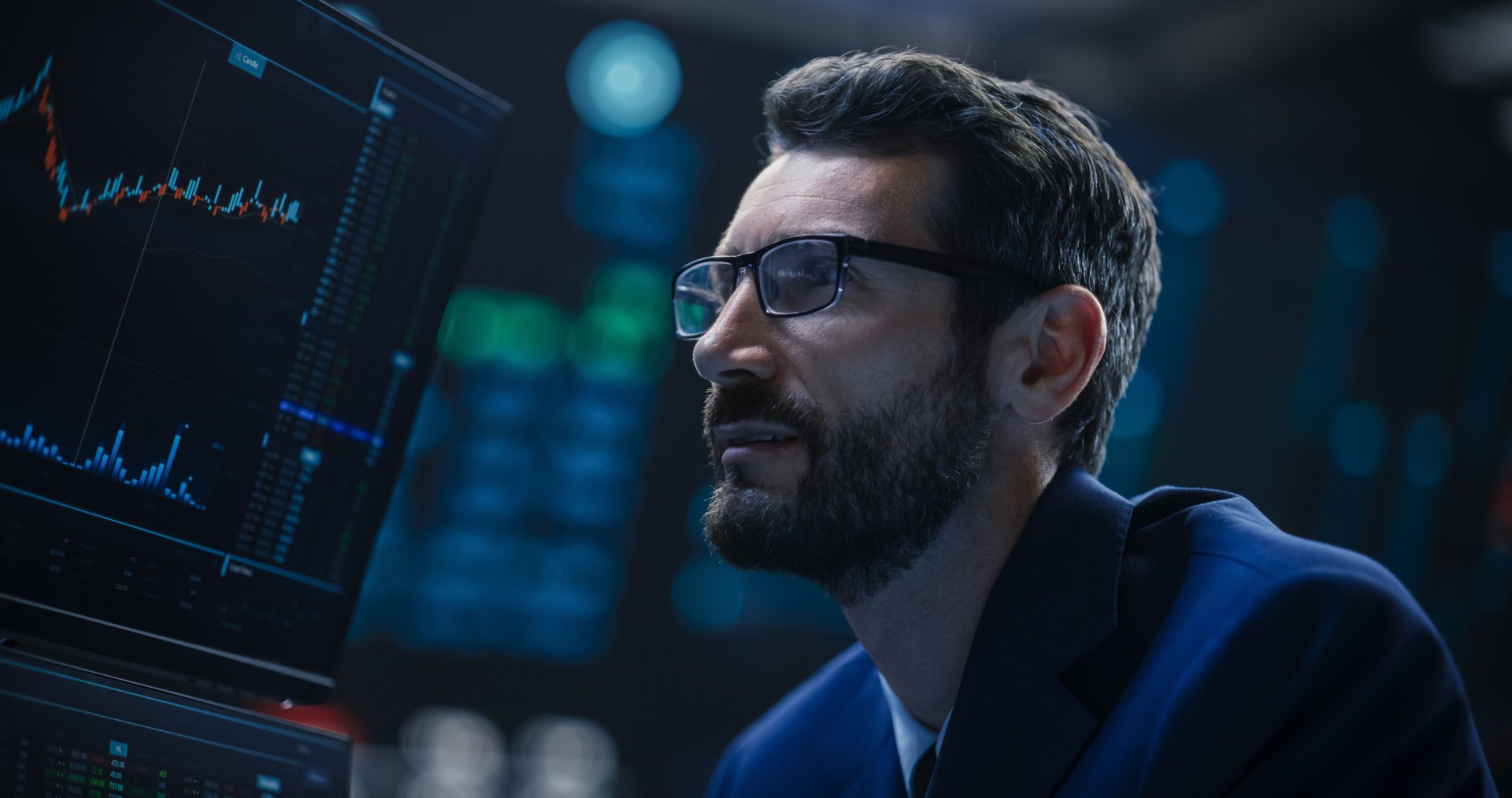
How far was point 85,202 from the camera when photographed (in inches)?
38.9

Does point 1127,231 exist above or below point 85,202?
above

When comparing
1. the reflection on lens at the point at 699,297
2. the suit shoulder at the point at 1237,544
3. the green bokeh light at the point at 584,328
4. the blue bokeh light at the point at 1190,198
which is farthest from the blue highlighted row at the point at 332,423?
the blue bokeh light at the point at 1190,198

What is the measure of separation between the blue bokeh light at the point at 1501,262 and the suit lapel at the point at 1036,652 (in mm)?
4375

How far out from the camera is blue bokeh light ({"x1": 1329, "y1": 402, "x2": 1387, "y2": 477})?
461 centimetres

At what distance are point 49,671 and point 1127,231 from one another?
1291mm

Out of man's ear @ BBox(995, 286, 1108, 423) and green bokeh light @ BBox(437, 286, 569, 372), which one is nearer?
man's ear @ BBox(995, 286, 1108, 423)

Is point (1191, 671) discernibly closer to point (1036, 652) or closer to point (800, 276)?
point (1036, 652)

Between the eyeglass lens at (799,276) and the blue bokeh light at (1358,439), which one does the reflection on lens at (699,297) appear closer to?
the eyeglass lens at (799,276)

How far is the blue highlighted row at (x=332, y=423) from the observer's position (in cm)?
117

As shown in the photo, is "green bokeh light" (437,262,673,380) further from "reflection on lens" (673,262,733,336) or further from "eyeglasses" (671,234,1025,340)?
"eyeglasses" (671,234,1025,340)

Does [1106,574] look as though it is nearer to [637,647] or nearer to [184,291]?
[184,291]

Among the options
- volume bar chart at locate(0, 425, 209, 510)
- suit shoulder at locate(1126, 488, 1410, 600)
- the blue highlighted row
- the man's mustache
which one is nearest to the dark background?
suit shoulder at locate(1126, 488, 1410, 600)

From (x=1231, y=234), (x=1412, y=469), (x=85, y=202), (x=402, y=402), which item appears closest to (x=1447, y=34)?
(x=1231, y=234)

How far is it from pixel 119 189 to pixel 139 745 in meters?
0.48
